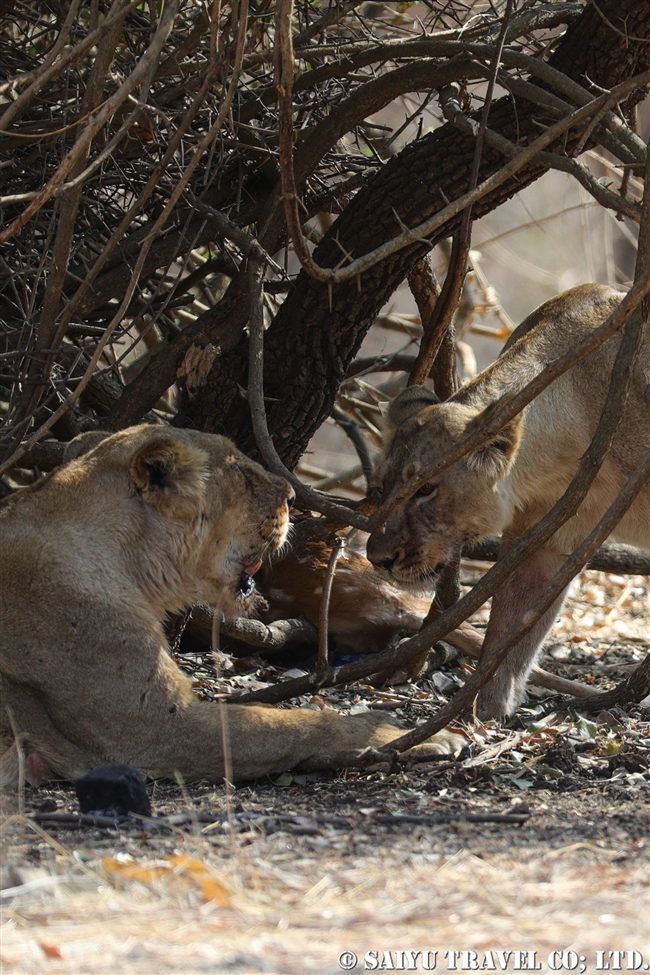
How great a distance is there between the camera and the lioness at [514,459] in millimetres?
4591

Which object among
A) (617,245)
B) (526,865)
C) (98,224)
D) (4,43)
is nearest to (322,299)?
(98,224)

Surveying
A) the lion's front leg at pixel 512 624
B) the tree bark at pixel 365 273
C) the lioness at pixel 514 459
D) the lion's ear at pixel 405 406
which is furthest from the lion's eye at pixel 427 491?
the tree bark at pixel 365 273

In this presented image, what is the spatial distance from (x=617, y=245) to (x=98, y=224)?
1089cm

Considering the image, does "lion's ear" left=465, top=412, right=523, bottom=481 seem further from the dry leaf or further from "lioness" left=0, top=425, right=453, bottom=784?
the dry leaf

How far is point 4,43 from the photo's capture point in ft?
16.6

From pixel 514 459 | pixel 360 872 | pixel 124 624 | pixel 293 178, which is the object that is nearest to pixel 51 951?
pixel 360 872

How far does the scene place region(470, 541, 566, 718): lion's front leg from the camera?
15.7ft

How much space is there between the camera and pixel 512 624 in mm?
4809

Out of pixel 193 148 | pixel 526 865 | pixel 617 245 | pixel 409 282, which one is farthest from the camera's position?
pixel 617 245

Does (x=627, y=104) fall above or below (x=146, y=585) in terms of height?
above

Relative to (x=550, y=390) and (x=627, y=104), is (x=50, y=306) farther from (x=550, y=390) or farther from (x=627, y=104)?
(x=627, y=104)

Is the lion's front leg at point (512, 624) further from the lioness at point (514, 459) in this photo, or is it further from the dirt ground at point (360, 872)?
the dirt ground at point (360, 872)

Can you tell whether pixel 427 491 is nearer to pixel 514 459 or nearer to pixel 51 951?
pixel 514 459

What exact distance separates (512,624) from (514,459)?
0.81m
